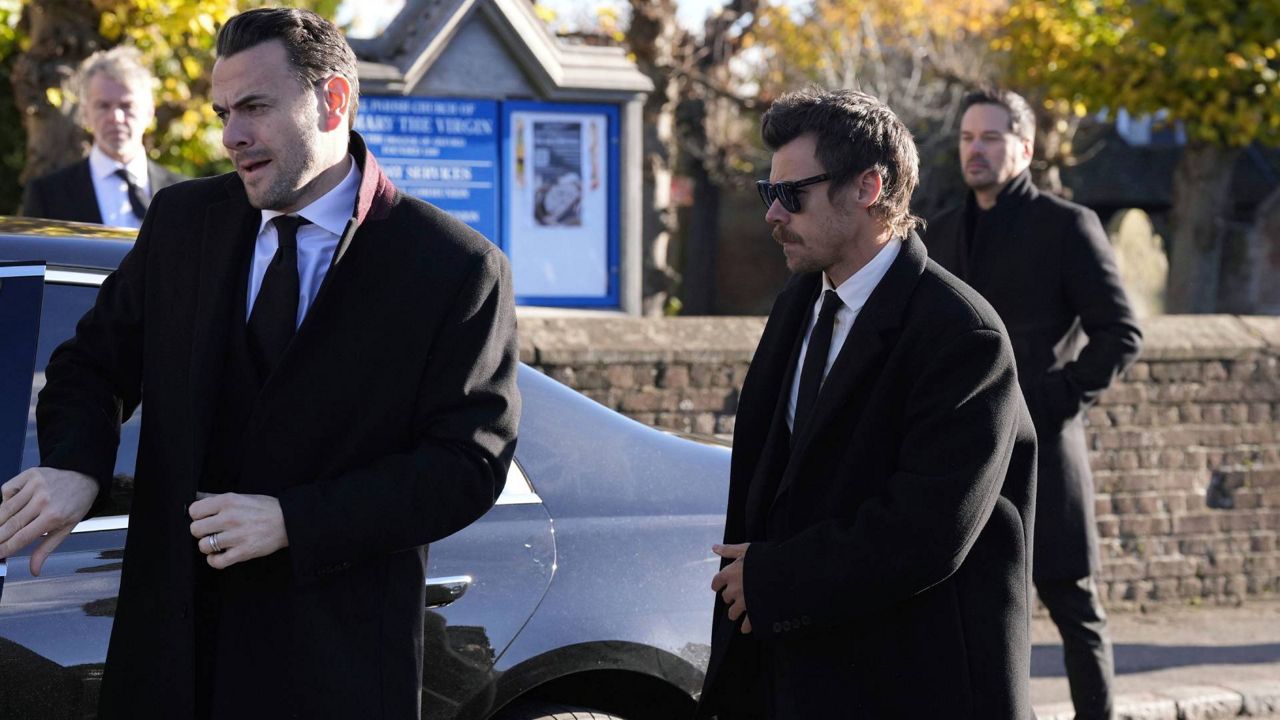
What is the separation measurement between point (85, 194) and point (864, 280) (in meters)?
3.36

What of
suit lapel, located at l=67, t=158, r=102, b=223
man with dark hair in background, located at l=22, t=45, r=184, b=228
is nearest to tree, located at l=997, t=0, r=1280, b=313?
man with dark hair in background, located at l=22, t=45, r=184, b=228

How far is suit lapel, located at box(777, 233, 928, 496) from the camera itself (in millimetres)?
2484

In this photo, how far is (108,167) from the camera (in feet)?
16.7

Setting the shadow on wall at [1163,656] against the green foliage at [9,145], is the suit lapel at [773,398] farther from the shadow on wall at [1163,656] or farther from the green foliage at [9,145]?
the green foliage at [9,145]

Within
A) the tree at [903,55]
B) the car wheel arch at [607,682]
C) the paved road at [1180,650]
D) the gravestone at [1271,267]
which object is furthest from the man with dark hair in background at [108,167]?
the gravestone at [1271,267]

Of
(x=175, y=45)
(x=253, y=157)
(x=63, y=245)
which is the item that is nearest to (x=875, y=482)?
(x=253, y=157)

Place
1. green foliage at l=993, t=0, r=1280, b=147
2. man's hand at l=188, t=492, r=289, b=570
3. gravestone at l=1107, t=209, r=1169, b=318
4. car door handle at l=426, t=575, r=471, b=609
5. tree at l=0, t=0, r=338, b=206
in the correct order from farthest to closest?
gravestone at l=1107, t=209, r=1169, b=318 → green foliage at l=993, t=0, r=1280, b=147 → tree at l=0, t=0, r=338, b=206 → car door handle at l=426, t=575, r=471, b=609 → man's hand at l=188, t=492, r=289, b=570

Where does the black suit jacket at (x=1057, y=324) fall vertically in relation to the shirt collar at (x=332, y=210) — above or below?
below

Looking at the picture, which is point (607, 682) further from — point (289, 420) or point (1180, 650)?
point (1180, 650)

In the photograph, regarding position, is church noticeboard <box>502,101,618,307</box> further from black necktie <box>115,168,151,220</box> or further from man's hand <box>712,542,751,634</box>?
man's hand <box>712,542,751,634</box>

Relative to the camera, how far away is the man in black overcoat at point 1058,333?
4.74m

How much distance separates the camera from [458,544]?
3.10 meters

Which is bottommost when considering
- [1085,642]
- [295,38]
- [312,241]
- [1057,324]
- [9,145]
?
[1085,642]

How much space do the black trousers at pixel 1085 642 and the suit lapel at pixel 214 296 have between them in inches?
124
